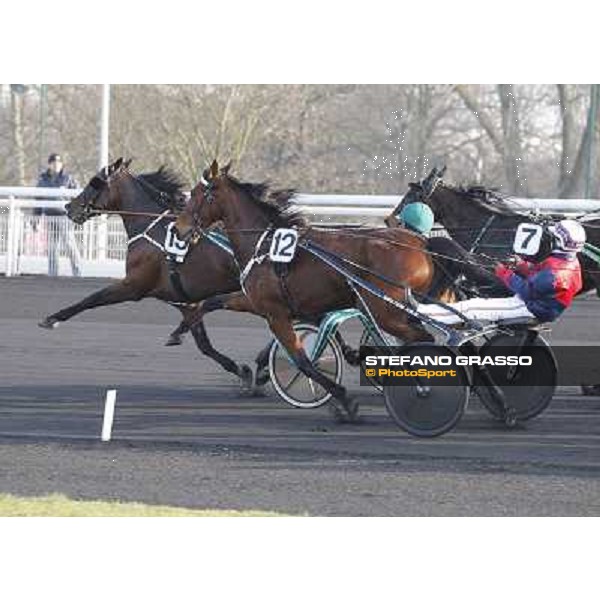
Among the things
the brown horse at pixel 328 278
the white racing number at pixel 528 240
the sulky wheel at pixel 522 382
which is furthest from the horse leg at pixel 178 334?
the white racing number at pixel 528 240

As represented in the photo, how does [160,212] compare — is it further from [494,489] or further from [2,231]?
[2,231]

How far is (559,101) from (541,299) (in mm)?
26240

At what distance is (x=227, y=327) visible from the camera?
18.1 m

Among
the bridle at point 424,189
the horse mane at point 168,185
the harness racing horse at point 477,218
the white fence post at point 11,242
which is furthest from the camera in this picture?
the white fence post at point 11,242

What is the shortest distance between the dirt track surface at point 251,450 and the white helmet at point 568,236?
130 cm

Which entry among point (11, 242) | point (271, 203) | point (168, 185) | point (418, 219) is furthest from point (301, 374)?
point (11, 242)

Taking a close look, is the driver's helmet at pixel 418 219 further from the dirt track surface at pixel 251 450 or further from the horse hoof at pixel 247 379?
the horse hoof at pixel 247 379

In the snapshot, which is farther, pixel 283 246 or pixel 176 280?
pixel 176 280

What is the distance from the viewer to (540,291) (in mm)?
10641

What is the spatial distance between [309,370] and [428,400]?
89cm

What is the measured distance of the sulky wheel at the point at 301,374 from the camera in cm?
1161

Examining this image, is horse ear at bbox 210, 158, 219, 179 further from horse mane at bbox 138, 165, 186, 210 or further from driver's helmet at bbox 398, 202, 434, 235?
horse mane at bbox 138, 165, 186, 210

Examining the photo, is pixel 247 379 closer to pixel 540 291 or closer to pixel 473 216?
pixel 473 216

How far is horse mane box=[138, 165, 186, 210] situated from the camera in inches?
537
